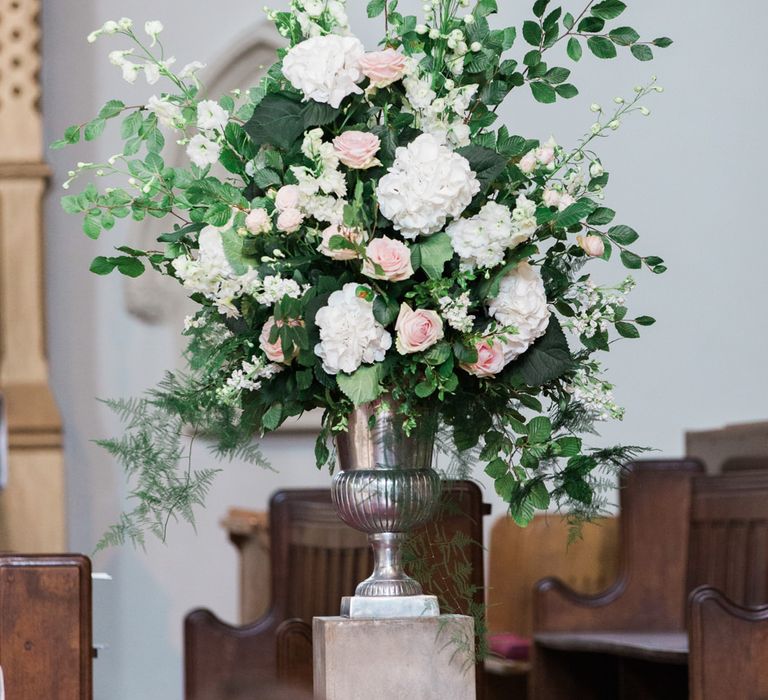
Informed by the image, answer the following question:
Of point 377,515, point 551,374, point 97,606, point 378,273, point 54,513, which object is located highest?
point 378,273

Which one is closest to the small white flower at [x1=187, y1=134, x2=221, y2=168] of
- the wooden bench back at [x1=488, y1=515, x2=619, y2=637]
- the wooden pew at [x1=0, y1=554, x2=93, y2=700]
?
the wooden pew at [x1=0, y1=554, x2=93, y2=700]

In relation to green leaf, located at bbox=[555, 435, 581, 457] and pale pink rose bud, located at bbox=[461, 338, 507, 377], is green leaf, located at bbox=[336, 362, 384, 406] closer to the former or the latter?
pale pink rose bud, located at bbox=[461, 338, 507, 377]

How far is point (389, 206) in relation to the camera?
6.29ft

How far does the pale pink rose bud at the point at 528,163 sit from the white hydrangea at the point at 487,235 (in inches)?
4.9

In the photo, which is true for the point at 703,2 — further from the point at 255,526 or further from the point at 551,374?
the point at 551,374

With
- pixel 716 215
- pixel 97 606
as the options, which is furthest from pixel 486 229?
pixel 97 606

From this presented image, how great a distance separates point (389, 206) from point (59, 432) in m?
4.97

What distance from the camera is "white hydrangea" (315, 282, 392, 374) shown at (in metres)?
1.92

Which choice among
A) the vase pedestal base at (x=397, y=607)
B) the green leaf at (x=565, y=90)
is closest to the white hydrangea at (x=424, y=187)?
the green leaf at (x=565, y=90)

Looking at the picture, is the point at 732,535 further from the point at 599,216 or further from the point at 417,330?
the point at 417,330

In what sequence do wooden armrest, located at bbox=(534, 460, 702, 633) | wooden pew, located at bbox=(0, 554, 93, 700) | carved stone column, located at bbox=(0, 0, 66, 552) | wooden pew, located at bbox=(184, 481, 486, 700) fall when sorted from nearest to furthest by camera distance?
wooden pew, located at bbox=(0, 554, 93, 700)
wooden pew, located at bbox=(184, 481, 486, 700)
wooden armrest, located at bbox=(534, 460, 702, 633)
carved stone column, located at bbox=(0, 0, 66, 552)

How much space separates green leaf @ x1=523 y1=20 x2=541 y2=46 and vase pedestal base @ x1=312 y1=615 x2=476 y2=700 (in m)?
0.90

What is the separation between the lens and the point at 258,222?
6.39ft

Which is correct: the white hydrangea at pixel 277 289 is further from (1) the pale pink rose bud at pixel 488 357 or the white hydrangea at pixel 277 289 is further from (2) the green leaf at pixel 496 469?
(2) the green leaf at pixel 496 469
